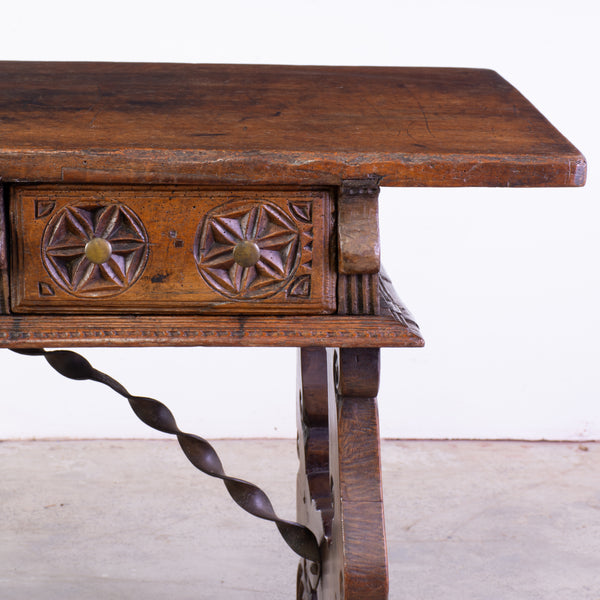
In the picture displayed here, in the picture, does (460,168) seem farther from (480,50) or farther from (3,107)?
(480,50)

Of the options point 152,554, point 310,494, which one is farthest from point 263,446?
point 310,494

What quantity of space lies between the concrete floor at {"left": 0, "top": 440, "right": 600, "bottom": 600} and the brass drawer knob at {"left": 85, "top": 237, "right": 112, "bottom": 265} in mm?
1155

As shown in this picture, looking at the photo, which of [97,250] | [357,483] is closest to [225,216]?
[97,250]

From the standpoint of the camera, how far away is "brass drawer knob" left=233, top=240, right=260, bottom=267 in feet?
3.48

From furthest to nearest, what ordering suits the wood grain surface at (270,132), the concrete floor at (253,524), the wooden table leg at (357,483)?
the concrete floor at (253,524) < the wooden table leg at (357,483) < the wood grain surface at (270,132)

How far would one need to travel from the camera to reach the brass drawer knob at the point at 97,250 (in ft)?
3.45

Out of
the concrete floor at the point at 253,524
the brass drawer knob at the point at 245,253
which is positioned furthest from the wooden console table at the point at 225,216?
the concrete floor at the point at 253,524

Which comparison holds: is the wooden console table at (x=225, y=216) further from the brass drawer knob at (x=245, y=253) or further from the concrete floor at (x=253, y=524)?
the concrete floor at (x=253, y=524)

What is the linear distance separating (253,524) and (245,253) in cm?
146

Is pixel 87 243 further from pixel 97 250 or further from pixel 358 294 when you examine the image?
pixel 358 294

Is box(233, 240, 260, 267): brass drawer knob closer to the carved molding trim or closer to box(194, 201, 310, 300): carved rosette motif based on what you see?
box(194, 201, 310, 300): carved rosette motif

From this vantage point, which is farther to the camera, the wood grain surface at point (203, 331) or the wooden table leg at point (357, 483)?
the wooden table leg at point (357, 483)

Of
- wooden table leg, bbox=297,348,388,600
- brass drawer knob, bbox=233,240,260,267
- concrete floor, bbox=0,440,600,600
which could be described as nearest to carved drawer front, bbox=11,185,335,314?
brass drawer knob, bbox=233,240,260,267

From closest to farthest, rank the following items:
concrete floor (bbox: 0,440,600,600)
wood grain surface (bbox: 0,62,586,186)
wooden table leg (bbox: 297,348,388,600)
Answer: wood grain surface (bbox: 0,62,586,186) < wooden table leg (bbox: 297,348,388,600) < concrete floor (bbox: 0,440,600,600)
